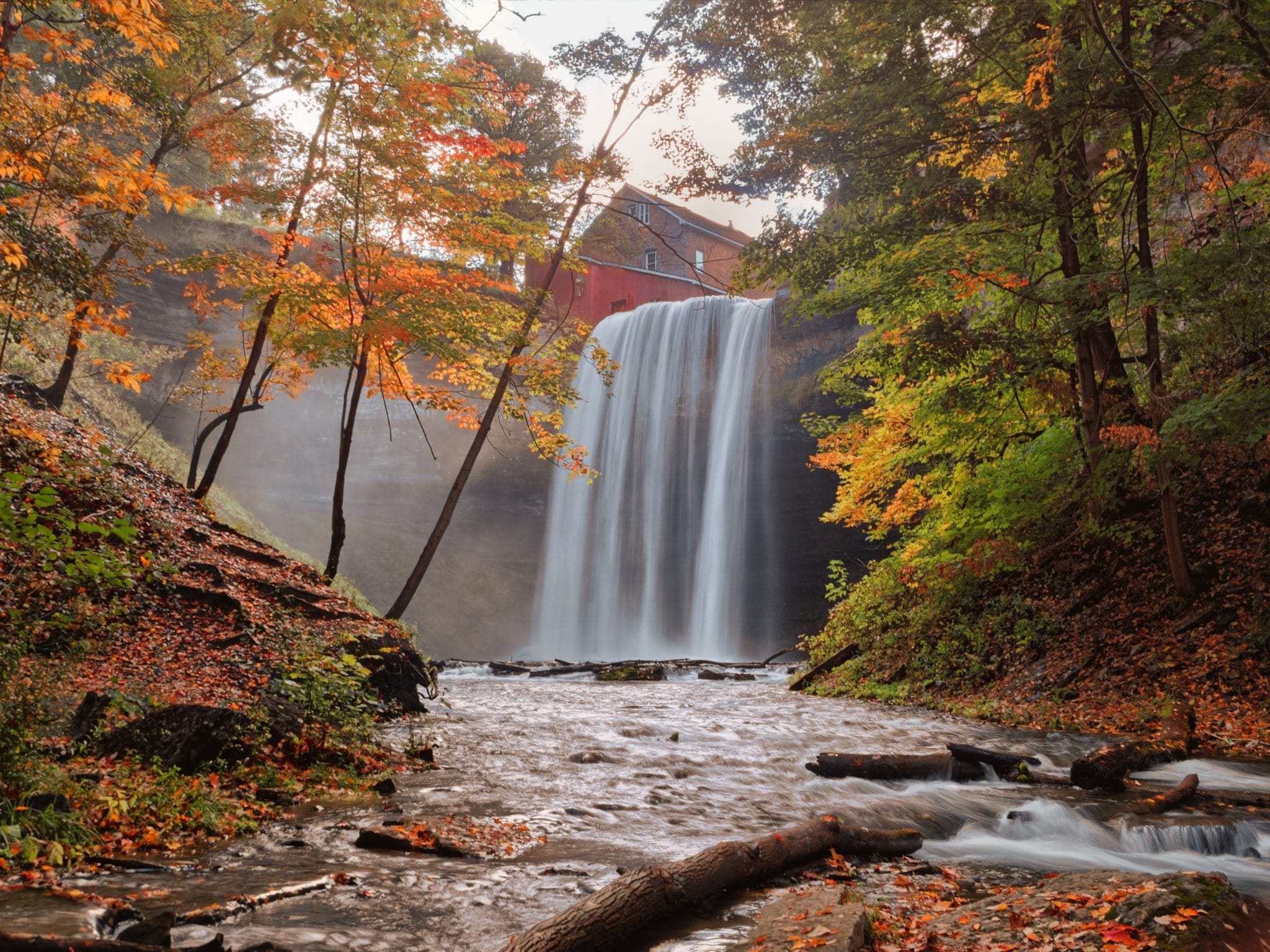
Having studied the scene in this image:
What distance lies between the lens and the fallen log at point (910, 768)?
21.1ft

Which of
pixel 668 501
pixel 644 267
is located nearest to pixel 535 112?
pixel 644 267

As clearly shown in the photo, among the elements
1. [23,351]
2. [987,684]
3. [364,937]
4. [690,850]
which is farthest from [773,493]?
[364,937]

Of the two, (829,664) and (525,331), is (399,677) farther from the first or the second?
(829,664)

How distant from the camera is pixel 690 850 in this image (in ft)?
15.2

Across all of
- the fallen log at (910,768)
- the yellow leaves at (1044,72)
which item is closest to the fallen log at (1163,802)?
the fallen log at (910,768)

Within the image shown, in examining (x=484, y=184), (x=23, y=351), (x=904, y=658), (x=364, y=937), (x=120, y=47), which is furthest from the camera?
(x=120, y=47)

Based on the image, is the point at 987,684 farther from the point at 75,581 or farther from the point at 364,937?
the point at 75,581

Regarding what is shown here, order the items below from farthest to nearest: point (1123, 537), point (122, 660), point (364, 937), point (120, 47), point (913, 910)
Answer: point (120, 47) → point (1123, 537) → point (122, 660) → point (913, 910) → point (364, 937)

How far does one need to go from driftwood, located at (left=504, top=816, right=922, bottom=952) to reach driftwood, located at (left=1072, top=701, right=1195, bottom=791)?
6.83 feet

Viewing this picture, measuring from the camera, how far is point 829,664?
13758 millimetres

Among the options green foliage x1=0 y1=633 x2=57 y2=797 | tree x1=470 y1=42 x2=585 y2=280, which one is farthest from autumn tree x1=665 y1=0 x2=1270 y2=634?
tree x1=470 y1=42 x2=585 y2=280

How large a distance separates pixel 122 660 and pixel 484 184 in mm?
7403

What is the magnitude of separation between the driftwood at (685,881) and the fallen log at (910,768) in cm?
184

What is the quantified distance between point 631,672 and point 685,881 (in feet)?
48.8
